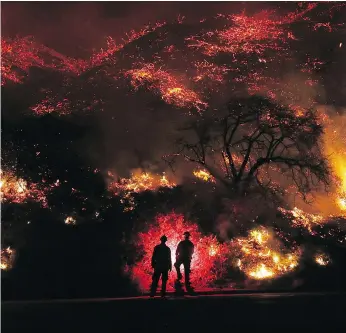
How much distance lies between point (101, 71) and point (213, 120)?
7572 mm

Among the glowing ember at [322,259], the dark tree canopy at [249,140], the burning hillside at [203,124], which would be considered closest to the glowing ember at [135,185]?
the burning hillside at [203,124]

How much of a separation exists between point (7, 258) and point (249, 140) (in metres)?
11.8

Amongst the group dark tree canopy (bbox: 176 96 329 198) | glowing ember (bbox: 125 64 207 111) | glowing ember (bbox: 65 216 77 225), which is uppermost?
glowing ember (bbox: 125 64 207 111)

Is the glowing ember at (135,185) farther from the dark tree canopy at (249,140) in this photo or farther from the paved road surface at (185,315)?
the paved road surface at (185,315)

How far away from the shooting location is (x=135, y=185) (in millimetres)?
25984

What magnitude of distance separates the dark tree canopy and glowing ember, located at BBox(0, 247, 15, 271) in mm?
9928

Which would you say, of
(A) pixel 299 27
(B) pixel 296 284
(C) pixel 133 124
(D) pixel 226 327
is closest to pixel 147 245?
(B) pixel 296 284

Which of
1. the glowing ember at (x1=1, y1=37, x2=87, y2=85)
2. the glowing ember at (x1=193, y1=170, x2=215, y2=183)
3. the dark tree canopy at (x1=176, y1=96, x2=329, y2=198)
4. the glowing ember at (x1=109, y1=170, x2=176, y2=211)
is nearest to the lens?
the glowing ember at (x1=109, y1=170, x2=176, y2=211)

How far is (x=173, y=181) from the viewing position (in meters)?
27.1

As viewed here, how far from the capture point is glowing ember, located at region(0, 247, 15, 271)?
21.9 metres

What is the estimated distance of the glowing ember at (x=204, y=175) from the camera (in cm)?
2861

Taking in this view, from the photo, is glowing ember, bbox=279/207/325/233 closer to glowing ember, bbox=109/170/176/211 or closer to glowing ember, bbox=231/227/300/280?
glowing ember, bbox=231/227/300/280

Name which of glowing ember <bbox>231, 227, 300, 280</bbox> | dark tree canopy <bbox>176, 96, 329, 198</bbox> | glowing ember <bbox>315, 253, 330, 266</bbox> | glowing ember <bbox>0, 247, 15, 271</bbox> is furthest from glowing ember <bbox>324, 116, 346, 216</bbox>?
glowing ember <bbox>0, 247, 15, 271</bbox>

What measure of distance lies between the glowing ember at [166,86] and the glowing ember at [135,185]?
4995mm
